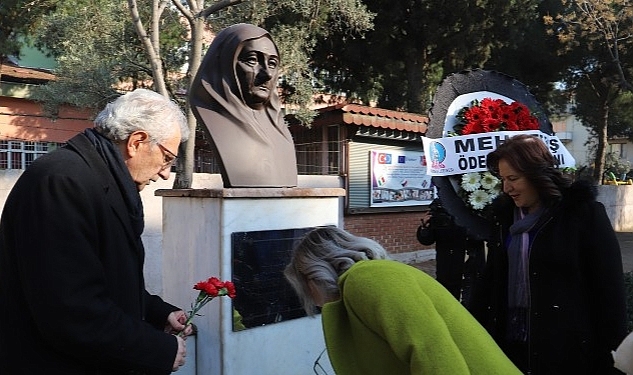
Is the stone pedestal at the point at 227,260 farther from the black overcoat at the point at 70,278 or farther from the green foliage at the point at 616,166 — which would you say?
the green foliage at the point at 616,166

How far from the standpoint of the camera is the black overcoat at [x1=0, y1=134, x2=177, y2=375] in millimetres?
1424

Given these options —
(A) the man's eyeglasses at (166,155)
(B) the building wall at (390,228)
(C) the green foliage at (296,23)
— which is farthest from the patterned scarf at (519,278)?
(C) the green foliage at (296,23)

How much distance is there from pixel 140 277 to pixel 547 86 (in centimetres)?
1542

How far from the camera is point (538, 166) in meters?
2.21

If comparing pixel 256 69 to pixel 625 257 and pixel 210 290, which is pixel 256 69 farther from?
pixel 625 257

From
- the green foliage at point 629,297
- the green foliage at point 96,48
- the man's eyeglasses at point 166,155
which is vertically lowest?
the green foliage at point 629,297

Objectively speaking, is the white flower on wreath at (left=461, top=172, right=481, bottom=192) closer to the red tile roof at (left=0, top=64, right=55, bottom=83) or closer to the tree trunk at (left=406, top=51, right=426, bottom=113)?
the tree trunk at (left=406, top=51, right=426, bottom=113)

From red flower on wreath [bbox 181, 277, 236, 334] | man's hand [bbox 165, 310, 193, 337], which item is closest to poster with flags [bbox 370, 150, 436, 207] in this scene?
red flower on wreath [bbox 181, 277, 236, 334]

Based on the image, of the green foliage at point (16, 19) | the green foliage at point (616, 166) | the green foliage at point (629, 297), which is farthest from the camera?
the green foliage at point (616, 166)

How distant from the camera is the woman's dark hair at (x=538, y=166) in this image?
2.21 meters

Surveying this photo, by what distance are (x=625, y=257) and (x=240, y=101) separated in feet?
34.2

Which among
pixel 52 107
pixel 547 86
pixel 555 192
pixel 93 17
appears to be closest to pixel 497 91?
pixel 555 192

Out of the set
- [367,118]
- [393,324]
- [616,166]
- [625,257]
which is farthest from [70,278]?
[616,166]

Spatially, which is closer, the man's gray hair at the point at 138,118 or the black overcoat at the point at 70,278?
the black overcoat at the point at 70,278
